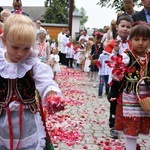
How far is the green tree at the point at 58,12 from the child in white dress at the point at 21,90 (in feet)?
204

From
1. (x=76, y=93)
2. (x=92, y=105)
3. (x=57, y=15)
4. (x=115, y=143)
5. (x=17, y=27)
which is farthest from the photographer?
(x=57, y=15)


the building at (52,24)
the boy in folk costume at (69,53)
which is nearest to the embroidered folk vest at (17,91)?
the boy in folk costume at (69,53)

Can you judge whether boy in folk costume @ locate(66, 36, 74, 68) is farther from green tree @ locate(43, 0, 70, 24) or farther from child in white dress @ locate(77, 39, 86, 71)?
green tree @ locate(43, 0, 70, 24)

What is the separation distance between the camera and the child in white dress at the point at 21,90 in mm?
2701

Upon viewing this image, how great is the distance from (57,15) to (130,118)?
6207 centimetres

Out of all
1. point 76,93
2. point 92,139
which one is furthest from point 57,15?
point 92,139

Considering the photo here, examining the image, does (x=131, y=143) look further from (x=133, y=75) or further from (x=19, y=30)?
(x=19, y=30)

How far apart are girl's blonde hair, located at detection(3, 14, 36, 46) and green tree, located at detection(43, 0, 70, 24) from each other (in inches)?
2450

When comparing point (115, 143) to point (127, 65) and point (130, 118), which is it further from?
point (127, 65)

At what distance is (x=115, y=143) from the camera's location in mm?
5355

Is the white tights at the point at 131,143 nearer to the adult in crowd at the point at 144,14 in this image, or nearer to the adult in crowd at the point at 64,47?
the adult in crowd at the point at 144,14

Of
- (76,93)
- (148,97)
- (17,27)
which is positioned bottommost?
(76,93)

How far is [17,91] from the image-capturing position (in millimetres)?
2746

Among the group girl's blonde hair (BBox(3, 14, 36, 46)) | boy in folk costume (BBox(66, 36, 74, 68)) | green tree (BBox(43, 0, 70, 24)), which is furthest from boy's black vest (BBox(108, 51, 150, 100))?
green tree (BBox(43, 0, 70, 24))
